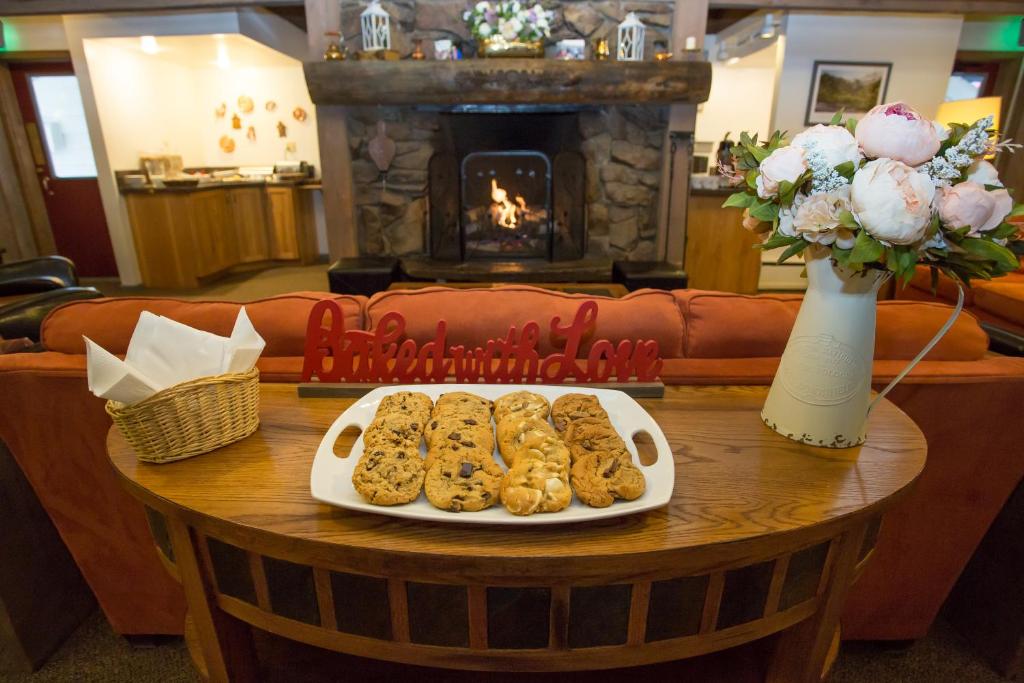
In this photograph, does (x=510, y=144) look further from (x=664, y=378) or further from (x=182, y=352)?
(x=182, y=352)

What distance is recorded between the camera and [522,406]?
0.98 m

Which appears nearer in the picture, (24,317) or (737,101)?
(24,317)

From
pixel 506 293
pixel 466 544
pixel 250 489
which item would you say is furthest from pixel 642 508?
pixel 506 293

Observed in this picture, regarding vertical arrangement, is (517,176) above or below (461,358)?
above

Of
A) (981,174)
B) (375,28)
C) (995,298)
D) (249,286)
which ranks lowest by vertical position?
(249,286)

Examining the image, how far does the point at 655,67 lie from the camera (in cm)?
367

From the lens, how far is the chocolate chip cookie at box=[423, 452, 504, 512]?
753 millimetres

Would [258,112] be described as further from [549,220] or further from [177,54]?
[549,220]

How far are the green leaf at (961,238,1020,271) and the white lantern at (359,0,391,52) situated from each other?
3.76 meters

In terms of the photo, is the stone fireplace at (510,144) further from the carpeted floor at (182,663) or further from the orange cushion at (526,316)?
the carpeted floor at (182,663)

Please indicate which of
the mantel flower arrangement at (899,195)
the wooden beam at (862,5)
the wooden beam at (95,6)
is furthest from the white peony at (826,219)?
the wooden beam at (95,6)

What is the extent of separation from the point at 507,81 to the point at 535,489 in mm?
3468

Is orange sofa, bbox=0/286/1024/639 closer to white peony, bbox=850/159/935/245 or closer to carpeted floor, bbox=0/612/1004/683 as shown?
carpeted floor, bbox=0/612/1004/683

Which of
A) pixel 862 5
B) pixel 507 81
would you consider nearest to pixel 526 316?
pixel 507 81
